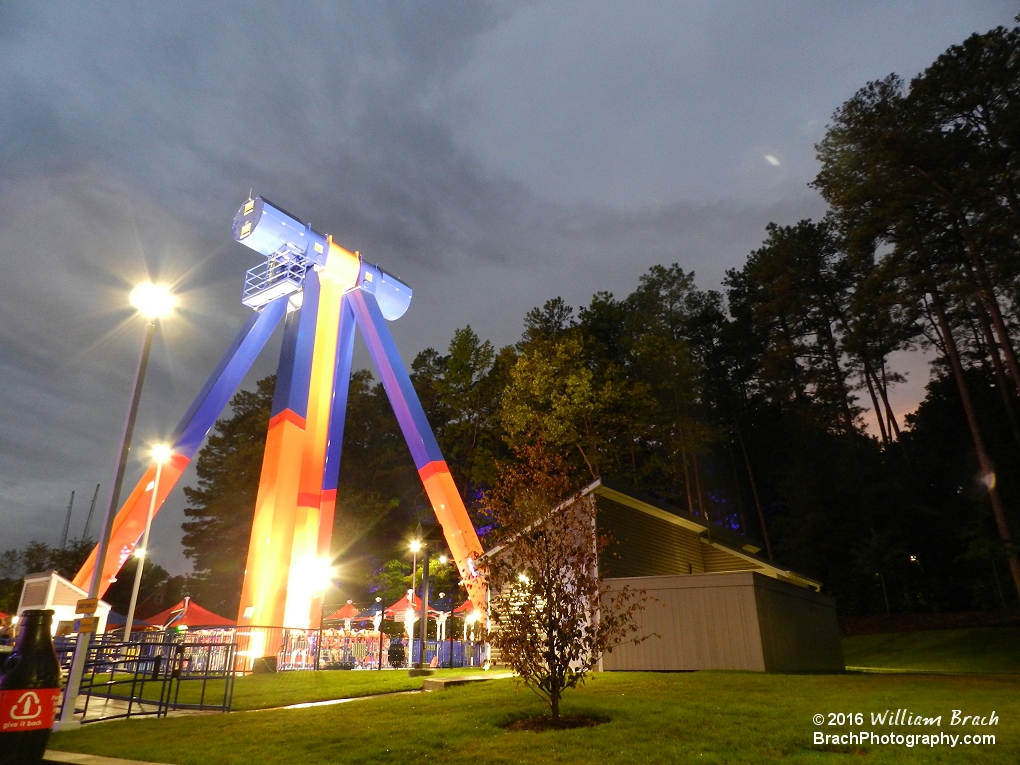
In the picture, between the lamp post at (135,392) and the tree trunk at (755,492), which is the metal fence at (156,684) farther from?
the tree trunk at (755,492)

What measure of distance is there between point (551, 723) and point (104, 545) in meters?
7.39

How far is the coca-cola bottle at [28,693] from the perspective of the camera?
5027 millimetres

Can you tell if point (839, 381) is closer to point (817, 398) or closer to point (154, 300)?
point (817, 398)

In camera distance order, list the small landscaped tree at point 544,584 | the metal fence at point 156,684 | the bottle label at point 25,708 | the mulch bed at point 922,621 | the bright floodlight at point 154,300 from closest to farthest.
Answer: the bottle label at point 25,708
the small landscaped tree at point 544,584
the metal fence at point 156,684
the bright floodlight at point 154,300
the mulch bed at point 922,621

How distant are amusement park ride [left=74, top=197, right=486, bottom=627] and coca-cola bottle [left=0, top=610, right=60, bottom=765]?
12.9 meters

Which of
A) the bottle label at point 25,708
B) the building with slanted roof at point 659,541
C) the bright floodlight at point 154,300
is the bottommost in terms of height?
the bottle label at point 25,708

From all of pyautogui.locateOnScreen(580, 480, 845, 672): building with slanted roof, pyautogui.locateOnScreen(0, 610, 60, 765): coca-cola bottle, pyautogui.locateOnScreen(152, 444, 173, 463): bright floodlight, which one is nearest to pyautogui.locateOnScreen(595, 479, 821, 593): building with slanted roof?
pyautogui.locateOnScreen(580, 480, 845, 672): building with slanted roof

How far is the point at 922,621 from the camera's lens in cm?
3036

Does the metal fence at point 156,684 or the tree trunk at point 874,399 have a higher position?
the tree trunk at point 874,399

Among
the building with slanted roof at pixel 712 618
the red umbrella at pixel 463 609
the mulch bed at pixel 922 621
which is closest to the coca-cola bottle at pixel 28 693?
the building with slanted roof at pixel 712 618

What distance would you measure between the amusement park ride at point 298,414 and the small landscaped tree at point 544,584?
965 centimetres

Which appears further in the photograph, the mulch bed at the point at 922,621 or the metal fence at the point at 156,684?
the mulch bed at the point at 922,621

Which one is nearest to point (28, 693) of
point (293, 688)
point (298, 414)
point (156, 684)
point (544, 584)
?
point (544, 584)

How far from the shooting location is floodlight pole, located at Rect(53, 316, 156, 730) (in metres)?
8.70
